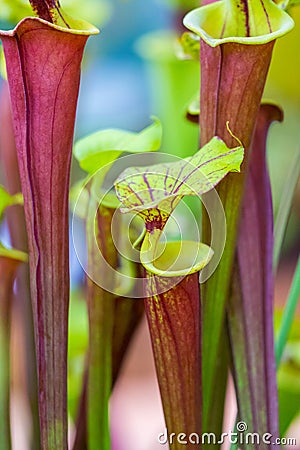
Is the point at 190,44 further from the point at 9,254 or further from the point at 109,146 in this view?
the point at 9,254

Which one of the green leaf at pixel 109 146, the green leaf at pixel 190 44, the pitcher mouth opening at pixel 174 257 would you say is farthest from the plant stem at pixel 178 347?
the green leaf at pixel 190 44

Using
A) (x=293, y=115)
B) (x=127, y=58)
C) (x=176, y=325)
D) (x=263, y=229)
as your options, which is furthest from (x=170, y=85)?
(x=127, y=58)

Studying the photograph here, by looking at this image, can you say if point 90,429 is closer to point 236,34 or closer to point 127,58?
point 236,34

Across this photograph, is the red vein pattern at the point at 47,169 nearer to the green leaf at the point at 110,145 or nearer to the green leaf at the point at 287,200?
the green leaf at the point at 110,145

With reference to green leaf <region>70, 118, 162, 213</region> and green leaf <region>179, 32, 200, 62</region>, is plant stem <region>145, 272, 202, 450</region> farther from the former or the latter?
green leaf <region>179, 32, 200, 62</region>

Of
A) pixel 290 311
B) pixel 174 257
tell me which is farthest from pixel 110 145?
pixel 290 311
